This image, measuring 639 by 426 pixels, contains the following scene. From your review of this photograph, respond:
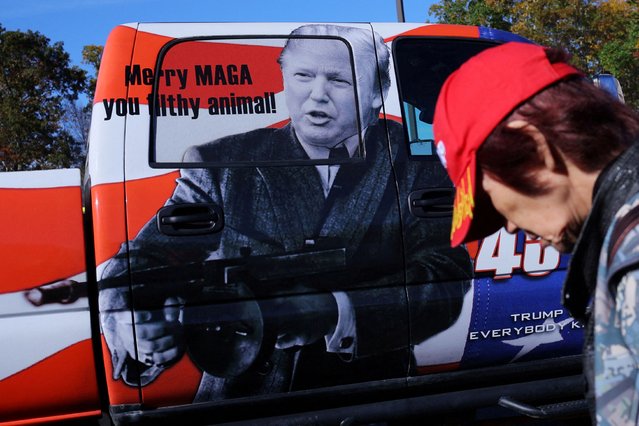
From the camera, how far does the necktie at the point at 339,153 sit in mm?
3213

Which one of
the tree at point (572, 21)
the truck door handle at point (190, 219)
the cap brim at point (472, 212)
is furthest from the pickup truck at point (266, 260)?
the tree at point (572, 21)

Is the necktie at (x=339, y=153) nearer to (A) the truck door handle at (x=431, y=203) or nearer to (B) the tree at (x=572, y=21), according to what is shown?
(A) the truck door handle at (x=431, y=203)

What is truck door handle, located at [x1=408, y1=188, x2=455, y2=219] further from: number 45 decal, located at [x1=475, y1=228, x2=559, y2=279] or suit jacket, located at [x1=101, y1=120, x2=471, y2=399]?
number 45 decal, located at [x1=475, y1=228, x2=559, y2=279]

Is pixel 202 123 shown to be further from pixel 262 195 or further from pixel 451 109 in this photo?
pixel 451 109

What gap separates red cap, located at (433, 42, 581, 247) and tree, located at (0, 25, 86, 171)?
20.5 meters

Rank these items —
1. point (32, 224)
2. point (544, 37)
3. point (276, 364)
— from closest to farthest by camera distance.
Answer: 1. point (32, 224)
2. point (276, 364)
3. point (544, 37)

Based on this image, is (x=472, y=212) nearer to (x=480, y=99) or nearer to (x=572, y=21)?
(x=480, y=99)

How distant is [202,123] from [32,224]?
73cm

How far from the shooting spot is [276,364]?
119 inches

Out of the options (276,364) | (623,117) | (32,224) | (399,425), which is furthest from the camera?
(399,425)

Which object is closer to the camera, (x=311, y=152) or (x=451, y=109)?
(x=451, y=109)

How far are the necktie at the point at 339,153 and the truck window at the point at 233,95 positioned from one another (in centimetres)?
2

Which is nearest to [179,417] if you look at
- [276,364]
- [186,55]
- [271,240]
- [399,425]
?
[276,364]

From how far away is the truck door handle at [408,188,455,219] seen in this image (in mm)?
3213
